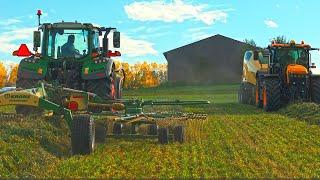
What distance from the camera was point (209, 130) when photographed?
12391mm

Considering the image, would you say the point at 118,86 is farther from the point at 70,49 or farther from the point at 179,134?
the point at 179,134

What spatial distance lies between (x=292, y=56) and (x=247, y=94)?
5859mm

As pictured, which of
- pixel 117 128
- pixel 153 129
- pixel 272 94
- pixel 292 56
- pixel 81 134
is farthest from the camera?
pixel 292 56

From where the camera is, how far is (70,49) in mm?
13375

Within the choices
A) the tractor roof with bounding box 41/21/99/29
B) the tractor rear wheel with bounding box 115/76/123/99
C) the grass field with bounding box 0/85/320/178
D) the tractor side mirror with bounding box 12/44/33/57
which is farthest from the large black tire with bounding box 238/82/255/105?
the tractor side mirror with bounding box 12/44/33/57

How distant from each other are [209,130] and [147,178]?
223 inches

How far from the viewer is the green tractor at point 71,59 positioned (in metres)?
12.6

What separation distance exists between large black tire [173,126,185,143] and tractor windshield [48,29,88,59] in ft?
13.4

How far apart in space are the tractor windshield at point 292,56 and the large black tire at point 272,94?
1.25m

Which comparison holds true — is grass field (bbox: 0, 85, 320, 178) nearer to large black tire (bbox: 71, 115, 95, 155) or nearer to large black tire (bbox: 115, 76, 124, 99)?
large black tire (bbox: 71, 115, 95, 155)

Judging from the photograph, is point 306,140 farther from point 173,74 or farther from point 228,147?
point 173,74

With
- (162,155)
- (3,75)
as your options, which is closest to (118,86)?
(162,155)

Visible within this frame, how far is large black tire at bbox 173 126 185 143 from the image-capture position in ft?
33.4

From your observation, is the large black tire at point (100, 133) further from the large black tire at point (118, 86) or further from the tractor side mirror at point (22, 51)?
the large black tire at point (118, 86)
